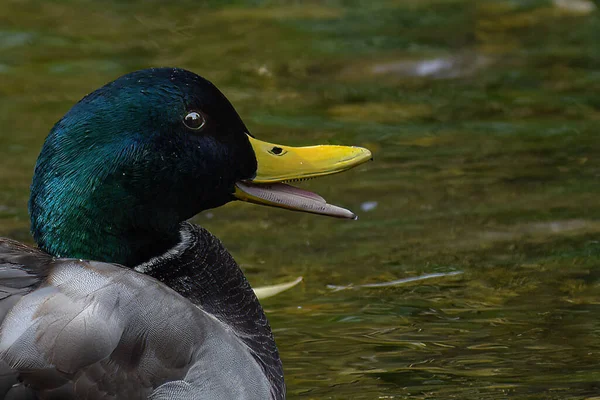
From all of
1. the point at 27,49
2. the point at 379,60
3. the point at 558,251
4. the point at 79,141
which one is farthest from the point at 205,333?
the point at 27,49

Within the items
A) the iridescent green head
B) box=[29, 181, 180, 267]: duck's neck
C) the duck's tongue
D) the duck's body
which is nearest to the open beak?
the duck's tongue

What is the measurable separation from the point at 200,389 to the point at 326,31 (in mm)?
6825

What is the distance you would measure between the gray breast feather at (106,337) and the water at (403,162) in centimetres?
90

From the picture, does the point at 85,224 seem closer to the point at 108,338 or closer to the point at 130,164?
the point at 130,164

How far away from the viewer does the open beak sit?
5281 mm

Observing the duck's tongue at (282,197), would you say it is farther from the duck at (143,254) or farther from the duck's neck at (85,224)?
the duck's neck at (85,224)

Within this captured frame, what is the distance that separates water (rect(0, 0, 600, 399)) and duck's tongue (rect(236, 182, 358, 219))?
0.76 meters

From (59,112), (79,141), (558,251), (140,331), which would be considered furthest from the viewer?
(59,112)

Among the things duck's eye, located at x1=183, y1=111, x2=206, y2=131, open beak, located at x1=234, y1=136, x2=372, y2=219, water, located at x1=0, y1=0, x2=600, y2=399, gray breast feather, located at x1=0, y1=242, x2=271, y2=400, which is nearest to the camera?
gray breast feather, located at x1=0, y1=242, x2=271, y2=400

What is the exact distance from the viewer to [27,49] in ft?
36.5

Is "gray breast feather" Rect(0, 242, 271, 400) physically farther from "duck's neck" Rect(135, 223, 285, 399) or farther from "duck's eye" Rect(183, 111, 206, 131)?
"duck's eye" Rect(183, 111, 206, 131)

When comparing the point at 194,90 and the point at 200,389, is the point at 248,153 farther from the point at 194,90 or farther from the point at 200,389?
the point at 200,389

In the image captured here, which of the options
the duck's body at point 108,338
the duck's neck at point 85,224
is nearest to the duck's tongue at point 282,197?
the duck's neck at point 85,224

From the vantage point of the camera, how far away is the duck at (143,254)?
4387 millimetres
